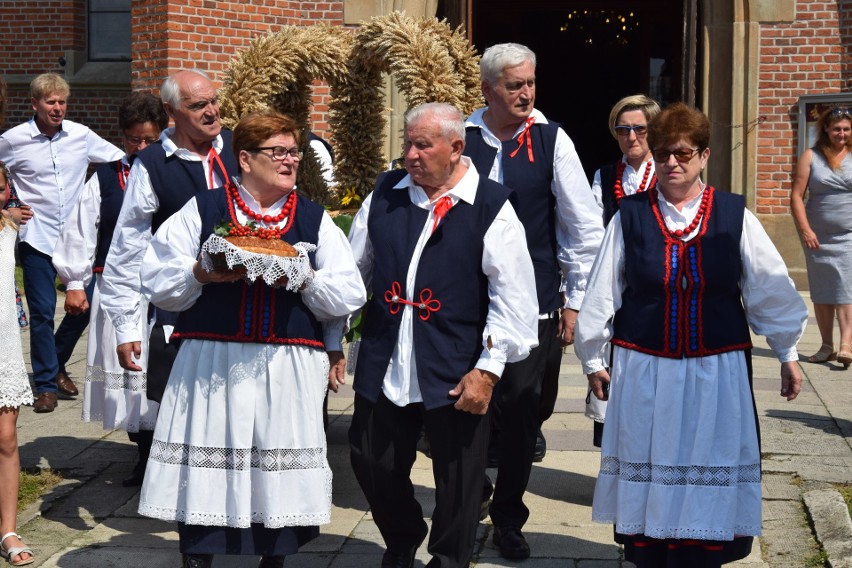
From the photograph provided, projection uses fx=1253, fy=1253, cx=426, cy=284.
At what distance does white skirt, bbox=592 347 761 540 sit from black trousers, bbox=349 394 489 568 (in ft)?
1.70

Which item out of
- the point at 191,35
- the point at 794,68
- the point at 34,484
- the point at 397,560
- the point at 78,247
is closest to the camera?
the point at 397,560

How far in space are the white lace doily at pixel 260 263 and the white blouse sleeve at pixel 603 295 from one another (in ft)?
3.26

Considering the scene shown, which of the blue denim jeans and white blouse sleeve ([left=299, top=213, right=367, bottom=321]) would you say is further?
the blue denim jeans

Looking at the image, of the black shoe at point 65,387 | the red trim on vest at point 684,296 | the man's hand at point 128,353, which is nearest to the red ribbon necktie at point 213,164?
the man's hand at point 128,353

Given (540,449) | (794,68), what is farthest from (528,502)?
(794,68)

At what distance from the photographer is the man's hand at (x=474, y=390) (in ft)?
14.2

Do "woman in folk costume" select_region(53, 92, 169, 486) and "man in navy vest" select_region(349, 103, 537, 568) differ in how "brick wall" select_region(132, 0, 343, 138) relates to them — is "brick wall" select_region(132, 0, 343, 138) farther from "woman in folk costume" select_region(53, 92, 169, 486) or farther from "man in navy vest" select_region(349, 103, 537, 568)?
"man in navy vest" select_region(349, 103, 537, 568)

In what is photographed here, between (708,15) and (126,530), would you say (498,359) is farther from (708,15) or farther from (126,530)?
(708,15)

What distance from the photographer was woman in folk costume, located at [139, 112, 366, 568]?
14.1 feet

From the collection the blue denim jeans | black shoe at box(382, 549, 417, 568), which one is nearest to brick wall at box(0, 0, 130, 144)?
the blue denim jeans

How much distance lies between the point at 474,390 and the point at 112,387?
244cm

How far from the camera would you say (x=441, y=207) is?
14.5 ft

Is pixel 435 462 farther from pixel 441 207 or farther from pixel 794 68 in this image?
pixel 794 68

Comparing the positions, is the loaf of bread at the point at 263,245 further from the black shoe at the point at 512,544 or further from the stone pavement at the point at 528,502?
the black shoe at the point at 512,544
